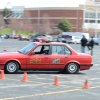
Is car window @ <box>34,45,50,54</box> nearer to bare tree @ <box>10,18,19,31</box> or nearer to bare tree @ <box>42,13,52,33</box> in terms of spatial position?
bare tree @ <box>42,13,52,33</box>

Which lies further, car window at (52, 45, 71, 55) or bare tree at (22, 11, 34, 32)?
bare tree at (22, 11, 34, 32)

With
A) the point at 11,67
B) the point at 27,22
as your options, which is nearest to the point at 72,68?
the point at 11,67

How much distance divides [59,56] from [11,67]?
221cm

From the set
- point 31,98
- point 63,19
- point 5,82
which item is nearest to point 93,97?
point 31,98

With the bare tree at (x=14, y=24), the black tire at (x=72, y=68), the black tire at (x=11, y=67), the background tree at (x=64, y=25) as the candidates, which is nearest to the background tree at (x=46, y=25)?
the background tree at (x=64, y=25)

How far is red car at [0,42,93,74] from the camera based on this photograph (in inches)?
609

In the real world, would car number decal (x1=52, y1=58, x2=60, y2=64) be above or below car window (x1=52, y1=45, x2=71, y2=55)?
below

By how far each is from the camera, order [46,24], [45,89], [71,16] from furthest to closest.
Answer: [71,16], [46,24], [45,89]

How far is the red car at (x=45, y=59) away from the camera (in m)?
15.5

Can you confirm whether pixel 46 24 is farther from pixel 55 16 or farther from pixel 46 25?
pixel 55 16

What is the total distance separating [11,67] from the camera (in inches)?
608

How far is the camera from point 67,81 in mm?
13805

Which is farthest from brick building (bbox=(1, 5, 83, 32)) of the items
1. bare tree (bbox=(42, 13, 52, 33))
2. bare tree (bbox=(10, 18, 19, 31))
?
bare tree (bbox=(10, 18, 19, 31))

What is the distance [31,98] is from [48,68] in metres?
6.08
